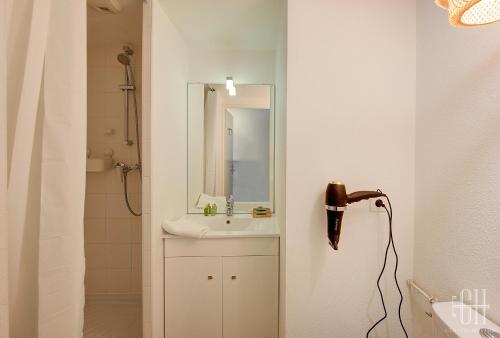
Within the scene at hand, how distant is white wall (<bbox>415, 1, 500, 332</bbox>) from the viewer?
0.74 m

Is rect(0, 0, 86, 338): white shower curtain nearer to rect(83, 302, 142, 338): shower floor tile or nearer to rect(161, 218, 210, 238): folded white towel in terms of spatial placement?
rect(161, 218, 210, 238): folded white towel

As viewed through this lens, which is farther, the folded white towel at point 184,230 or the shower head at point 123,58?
the shower head at point 123,58

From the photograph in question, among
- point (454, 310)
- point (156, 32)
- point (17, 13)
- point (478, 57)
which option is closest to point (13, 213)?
point (17, 13)

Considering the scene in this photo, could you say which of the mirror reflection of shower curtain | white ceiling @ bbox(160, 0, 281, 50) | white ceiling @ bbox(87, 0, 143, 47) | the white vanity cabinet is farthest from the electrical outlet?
white ceiling @ bbox(87, 0, 143, 47)

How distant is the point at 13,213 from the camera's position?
0.71m

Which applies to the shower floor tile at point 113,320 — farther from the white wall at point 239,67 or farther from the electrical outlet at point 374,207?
A: the white wall at point 239,67

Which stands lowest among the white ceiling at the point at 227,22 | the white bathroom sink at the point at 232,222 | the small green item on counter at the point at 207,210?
the white bathroom sink at the point at 232,222

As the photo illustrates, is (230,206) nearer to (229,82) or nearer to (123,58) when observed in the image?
(229,82)

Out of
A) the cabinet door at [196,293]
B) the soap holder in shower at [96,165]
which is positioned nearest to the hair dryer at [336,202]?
the cabinet door at [196,293]

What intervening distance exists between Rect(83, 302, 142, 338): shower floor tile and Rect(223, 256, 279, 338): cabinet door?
30.8 inches

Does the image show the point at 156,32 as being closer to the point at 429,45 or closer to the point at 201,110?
the point at 201,110

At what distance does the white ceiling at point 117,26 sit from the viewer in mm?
1369

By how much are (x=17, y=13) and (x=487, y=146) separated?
1.67m

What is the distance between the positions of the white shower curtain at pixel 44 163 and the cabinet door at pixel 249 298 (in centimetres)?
80
